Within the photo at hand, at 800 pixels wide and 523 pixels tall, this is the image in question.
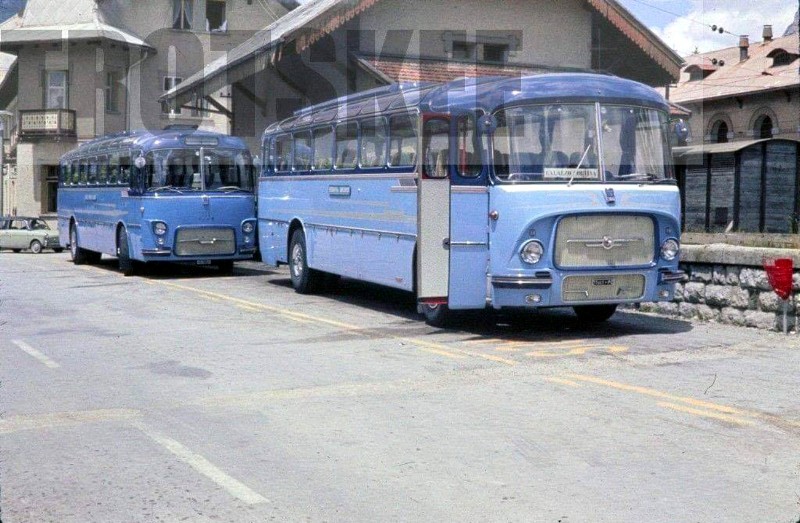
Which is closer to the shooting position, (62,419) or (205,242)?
(62,419)

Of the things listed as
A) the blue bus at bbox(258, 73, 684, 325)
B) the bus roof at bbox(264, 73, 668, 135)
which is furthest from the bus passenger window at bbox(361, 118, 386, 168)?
the blue bus at bbox(258, 73, 684, 325)

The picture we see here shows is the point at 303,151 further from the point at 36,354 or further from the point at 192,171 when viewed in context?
the point at 36,354

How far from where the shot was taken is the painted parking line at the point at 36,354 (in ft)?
34.3

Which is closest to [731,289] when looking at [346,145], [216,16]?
[346,145]

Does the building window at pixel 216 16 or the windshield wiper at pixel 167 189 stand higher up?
the building window at pixel 216 16

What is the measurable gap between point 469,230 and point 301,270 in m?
6.25

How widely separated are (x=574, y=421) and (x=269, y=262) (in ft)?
40.8

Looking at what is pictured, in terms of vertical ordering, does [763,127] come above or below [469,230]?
above

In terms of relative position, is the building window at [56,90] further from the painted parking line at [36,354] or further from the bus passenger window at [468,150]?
the bus passenger window at [468,150]

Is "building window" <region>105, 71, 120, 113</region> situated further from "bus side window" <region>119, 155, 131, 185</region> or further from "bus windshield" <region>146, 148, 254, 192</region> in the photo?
"bus windshield" <region>146, 148, 254, 192</region>

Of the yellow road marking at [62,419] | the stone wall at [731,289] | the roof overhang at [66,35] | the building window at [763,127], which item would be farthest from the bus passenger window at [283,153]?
the building window at [763,127]

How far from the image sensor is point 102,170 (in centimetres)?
2406

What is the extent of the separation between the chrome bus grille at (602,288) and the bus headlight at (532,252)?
43 centimetres

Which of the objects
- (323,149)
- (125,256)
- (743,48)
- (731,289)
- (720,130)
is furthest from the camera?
(743,48)
